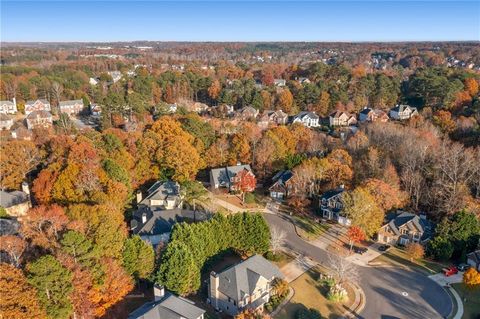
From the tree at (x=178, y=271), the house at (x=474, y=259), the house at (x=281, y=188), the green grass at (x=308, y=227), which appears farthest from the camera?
the house at (x=281, y=188)

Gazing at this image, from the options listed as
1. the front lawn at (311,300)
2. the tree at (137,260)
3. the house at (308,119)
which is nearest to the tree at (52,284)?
the tree at (137,260)

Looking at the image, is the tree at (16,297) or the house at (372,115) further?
the house at (372,115)

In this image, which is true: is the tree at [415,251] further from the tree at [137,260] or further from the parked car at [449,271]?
the tree at [137,260]

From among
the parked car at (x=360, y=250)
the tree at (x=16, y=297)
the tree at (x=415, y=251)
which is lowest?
the parked car at (x=360, y=250)

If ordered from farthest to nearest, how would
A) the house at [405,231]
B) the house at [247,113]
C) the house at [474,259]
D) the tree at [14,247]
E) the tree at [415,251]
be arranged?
the house at [247,113] → the house at [405,231] → the tree at [415,251] → the house at [474,259] → the tree at [14,247]

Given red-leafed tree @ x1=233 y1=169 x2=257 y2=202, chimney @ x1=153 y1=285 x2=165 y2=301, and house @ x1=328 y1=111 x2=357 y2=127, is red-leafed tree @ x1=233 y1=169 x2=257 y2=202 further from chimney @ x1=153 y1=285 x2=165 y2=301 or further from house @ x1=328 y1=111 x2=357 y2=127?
house @ x1=328 y1=111 x2=357 y2=127

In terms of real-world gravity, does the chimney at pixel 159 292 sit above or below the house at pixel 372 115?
below
